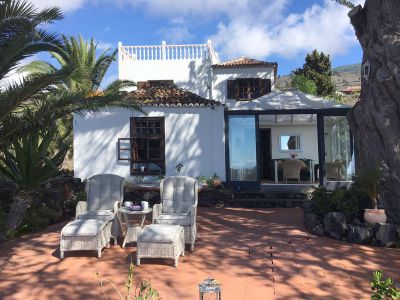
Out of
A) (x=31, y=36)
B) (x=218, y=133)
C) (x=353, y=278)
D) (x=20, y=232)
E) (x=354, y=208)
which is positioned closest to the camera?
(x=353, y=278)

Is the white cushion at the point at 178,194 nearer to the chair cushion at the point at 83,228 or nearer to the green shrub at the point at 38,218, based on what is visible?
the chair cushion at the point at 83,228

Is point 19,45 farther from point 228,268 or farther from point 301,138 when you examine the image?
point 301,138

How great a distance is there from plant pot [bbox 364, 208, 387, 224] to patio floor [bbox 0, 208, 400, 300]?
29.8 inches

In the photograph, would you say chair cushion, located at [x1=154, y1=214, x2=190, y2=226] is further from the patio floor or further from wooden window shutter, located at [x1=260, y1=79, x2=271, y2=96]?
wooden window shutter, located at [x1=260, y1=79, x2=271, y2=96]

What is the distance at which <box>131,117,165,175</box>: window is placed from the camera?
14.0 m

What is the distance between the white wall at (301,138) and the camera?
19.2 meters

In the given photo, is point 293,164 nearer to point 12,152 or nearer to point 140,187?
point 140,187

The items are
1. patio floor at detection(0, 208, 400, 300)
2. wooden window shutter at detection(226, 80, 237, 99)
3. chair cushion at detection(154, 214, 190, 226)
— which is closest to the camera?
patio floor at detection(0, 208, 400, 300)

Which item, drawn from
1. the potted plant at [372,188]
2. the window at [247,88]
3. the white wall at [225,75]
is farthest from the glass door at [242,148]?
the white wall at [225,75]

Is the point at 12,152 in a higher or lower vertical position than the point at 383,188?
higher

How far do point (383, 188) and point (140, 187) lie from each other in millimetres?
7279

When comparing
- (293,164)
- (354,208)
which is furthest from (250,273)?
(293,164)

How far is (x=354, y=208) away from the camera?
8227 millimetres

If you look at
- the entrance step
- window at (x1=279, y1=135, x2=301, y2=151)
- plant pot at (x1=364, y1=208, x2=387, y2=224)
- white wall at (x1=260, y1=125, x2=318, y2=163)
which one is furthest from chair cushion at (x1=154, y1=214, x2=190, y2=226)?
window at (x1=279, y1=135, x2=301, y2=151)
